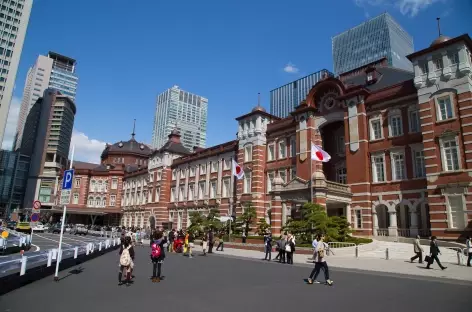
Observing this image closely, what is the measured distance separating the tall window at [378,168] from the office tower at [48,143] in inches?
4152

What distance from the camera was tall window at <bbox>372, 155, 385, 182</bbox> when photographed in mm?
28797

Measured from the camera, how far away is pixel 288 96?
164 metres

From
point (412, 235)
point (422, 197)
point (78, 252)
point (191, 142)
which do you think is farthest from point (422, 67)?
point (191, 142)

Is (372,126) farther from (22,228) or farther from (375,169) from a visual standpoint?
(22,228)

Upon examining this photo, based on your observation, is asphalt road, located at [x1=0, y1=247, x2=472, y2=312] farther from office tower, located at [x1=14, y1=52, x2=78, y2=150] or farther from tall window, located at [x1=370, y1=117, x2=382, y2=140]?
office tower, located at [x1=14, y1=52, x2=78, y2=150]

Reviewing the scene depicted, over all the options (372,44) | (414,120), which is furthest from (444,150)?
(372,44)

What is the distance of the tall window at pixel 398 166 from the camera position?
2756 centimetres

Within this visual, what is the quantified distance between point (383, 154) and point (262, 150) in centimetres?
1455

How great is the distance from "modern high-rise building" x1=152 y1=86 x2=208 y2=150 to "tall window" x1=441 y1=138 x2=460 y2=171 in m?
150

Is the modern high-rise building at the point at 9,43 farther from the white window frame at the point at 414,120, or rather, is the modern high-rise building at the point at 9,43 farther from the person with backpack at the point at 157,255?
the white window frame at the point at 414,120

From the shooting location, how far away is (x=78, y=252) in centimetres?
1603

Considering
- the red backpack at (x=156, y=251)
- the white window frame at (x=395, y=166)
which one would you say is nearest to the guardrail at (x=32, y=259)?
the red backpack at (x=156, y=251)

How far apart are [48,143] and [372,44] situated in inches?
4721

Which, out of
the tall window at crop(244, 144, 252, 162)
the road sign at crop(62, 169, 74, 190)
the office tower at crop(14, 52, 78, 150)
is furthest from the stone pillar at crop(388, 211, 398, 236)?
the office tower at crop(14, 52, 78, 150)
